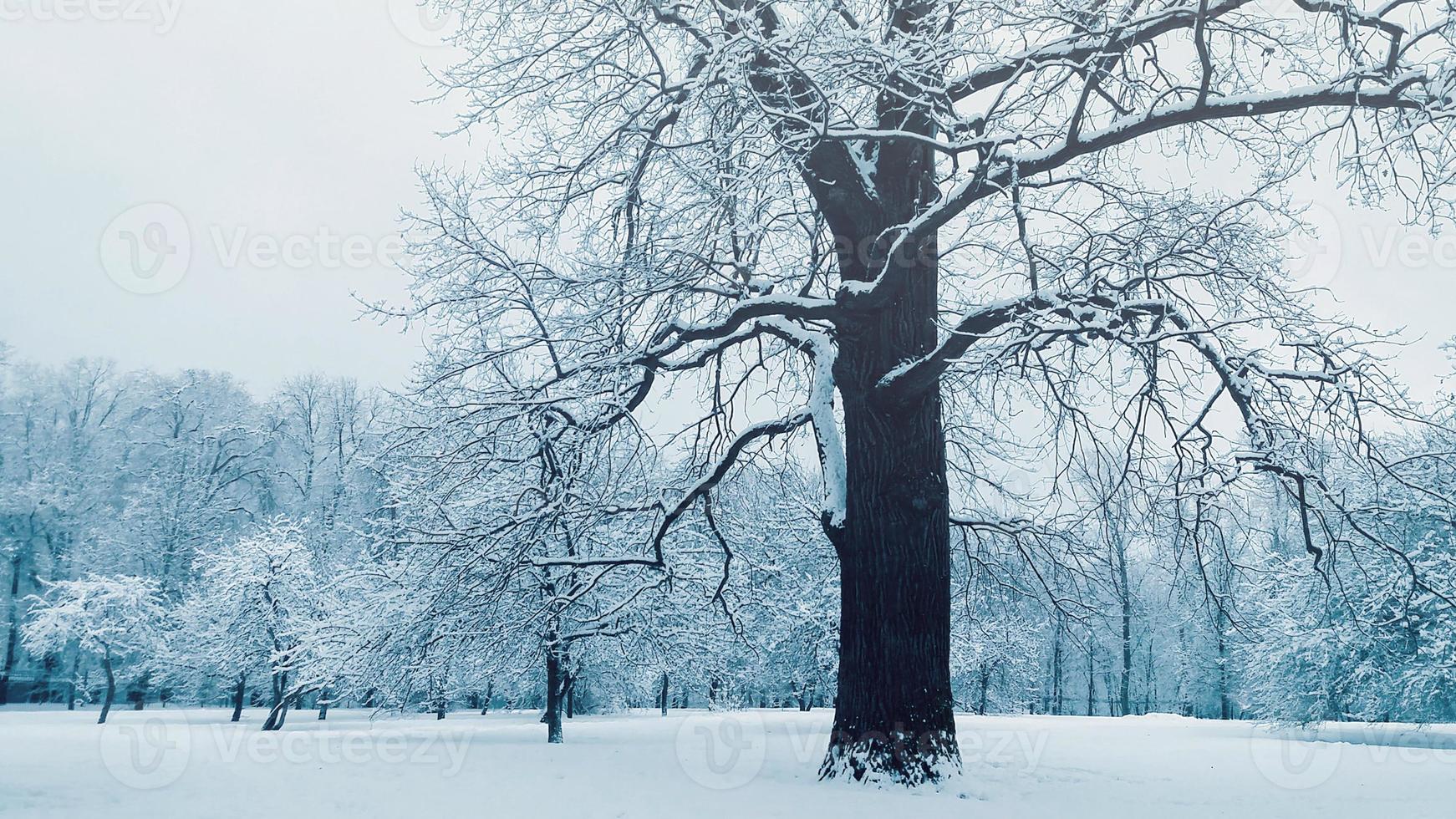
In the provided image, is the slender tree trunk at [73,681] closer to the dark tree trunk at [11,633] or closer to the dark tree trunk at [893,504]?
the dark tree trunk at [11,633]

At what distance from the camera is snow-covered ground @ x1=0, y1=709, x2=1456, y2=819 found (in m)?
6.76

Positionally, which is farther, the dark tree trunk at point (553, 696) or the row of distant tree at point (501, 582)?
the dark tree trunk at point (553, 696)

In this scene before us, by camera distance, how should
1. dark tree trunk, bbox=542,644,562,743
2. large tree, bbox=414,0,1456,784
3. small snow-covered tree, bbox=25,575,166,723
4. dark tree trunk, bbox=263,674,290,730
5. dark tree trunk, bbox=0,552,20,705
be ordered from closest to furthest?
large tree, bbox=414,0,1456,784
dark tree trunk, bbox=542,644,562,743
dark tree trunk, bbox=263,674,290,730
dark tree trunk, bbox=0,552,20,705
small snow-covered tree, bbox=25,575,166,723

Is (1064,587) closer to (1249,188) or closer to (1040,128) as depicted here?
(1249,188)

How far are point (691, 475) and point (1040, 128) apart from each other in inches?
195

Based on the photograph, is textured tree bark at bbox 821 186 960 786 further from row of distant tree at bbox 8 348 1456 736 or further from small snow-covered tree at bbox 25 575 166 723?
small snow-covered tree at bbox 25 575 166 723

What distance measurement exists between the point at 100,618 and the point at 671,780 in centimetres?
3056

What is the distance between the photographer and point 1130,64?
8.33 metres

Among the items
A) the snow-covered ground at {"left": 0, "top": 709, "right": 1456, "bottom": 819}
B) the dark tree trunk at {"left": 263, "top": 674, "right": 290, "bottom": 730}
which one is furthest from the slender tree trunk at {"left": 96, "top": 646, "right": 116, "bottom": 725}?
the snow-covered ground at {"left": 0, "top": 709, "right": 1456, "bottom": 819}

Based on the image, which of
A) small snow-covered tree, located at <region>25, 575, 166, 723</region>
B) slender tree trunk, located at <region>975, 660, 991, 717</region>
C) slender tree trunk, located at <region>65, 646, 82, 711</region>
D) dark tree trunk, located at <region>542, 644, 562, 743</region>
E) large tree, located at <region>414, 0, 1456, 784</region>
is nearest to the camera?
large tree, located at <region>414, 0, 1456, 784</region>

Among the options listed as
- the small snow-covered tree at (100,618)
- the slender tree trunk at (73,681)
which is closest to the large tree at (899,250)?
the small snow-covered tree at (100,618)

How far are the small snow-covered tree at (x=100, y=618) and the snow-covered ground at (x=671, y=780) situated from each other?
16556 millimetres

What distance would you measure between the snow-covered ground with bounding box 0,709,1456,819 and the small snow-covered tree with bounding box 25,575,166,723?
1656 cm

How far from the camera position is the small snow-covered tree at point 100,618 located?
29891mm
